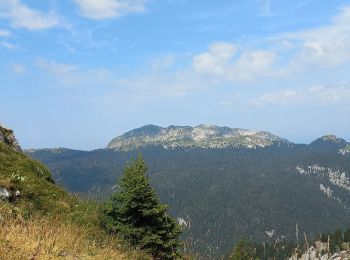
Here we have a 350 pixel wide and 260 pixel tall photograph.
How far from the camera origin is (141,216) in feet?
59.3

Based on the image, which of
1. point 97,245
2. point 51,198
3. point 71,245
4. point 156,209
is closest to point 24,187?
point 51,198

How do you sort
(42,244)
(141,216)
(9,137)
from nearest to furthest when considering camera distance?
(42,244)
(141,216)
(9,137)

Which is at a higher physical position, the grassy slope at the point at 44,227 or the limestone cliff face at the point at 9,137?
the limestone cliff face at the point at 9,137

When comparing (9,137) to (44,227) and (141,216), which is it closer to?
(141,216)

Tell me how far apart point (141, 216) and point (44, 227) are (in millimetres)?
9887

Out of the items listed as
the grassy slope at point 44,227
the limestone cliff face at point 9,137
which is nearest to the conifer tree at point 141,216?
the grassy slope at point 44,227

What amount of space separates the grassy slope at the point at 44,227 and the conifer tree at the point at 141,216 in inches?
37.0

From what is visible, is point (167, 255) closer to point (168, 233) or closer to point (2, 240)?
point (168, 233)

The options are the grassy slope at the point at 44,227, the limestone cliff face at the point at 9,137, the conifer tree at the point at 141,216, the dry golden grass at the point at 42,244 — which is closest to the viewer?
the dry golden grass at the point at 42,244

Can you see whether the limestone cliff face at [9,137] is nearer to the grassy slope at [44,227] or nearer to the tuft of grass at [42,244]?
the grassy slope at [44,227]

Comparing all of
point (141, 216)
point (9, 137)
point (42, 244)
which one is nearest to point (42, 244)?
point (42, 244)

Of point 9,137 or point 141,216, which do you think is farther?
point 9,137

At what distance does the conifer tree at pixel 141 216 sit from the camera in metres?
16.9

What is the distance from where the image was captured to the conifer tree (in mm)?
16938
